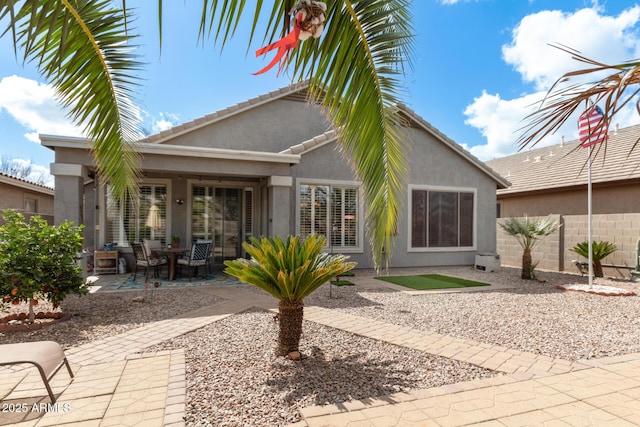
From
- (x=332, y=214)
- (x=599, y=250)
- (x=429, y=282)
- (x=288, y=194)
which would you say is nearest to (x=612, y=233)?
(x=599, y=250)

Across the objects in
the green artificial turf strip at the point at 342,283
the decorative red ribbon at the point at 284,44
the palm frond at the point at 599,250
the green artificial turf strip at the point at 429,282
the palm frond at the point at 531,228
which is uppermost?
Result: the decorative red ribbon at the point at 284,44

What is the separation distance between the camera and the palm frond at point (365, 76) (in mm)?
2768

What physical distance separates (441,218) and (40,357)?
13047 mm

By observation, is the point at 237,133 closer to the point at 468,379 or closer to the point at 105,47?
the point at 105,47

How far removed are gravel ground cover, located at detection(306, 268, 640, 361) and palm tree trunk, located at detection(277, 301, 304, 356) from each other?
244cm

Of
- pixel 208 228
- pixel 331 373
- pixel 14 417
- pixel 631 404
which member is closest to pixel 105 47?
pixel 14 417

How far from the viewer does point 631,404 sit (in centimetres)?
344

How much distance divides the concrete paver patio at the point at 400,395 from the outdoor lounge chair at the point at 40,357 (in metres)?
0.29

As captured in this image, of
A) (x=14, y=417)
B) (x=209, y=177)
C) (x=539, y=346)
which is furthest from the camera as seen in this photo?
(x=209, y=177)

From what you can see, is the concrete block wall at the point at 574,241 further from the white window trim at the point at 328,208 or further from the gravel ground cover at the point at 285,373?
the gravel ground cover at the point at 285,373

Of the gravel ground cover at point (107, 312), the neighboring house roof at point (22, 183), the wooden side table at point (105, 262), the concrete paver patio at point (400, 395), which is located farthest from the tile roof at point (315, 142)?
the neighboring house roof at point (22, 183)

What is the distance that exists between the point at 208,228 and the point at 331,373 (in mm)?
9770

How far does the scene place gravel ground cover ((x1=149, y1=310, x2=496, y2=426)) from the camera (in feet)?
10.9

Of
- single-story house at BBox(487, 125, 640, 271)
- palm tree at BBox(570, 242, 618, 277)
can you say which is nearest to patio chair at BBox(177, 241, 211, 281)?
single-story house at BBox(487, 125, 640, 271)
